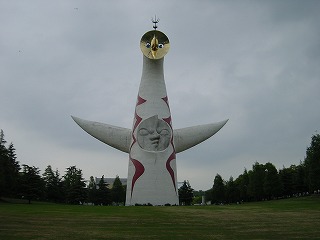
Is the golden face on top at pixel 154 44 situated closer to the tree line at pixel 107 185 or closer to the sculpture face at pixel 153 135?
the sculpture face at pixel 153 135

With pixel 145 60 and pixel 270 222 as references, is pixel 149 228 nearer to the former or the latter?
pixel 270 222

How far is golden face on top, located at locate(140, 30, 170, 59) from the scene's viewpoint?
29297 mm

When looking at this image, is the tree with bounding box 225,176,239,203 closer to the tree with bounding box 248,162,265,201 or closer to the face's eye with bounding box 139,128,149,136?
the tree with bounding box 248,162,265,201

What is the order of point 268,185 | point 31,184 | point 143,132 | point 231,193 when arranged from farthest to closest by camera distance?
point 231,193, point 268,185, point 31,184, point 143,132

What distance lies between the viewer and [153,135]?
2861 cm

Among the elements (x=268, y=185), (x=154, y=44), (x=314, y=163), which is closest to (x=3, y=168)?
(x=154, y=44)

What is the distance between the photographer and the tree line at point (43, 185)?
36281 mm

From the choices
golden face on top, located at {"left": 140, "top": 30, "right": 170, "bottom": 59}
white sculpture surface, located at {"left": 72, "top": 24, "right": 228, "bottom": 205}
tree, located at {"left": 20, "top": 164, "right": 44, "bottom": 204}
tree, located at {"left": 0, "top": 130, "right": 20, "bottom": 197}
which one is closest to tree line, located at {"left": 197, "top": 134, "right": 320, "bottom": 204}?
white sculpture surface, located at {"left": 72, "top": 24, "right": 228, "bottom": 205}

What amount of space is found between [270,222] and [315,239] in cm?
384

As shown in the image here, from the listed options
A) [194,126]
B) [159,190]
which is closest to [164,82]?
[194,126]

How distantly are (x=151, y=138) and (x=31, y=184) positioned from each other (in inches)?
564

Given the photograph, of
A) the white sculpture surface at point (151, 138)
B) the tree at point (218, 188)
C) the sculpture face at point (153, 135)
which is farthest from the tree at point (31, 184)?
the tree at point (218, 188)

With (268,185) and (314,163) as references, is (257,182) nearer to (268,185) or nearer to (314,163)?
(268,185)

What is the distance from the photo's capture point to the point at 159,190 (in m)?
28.0
